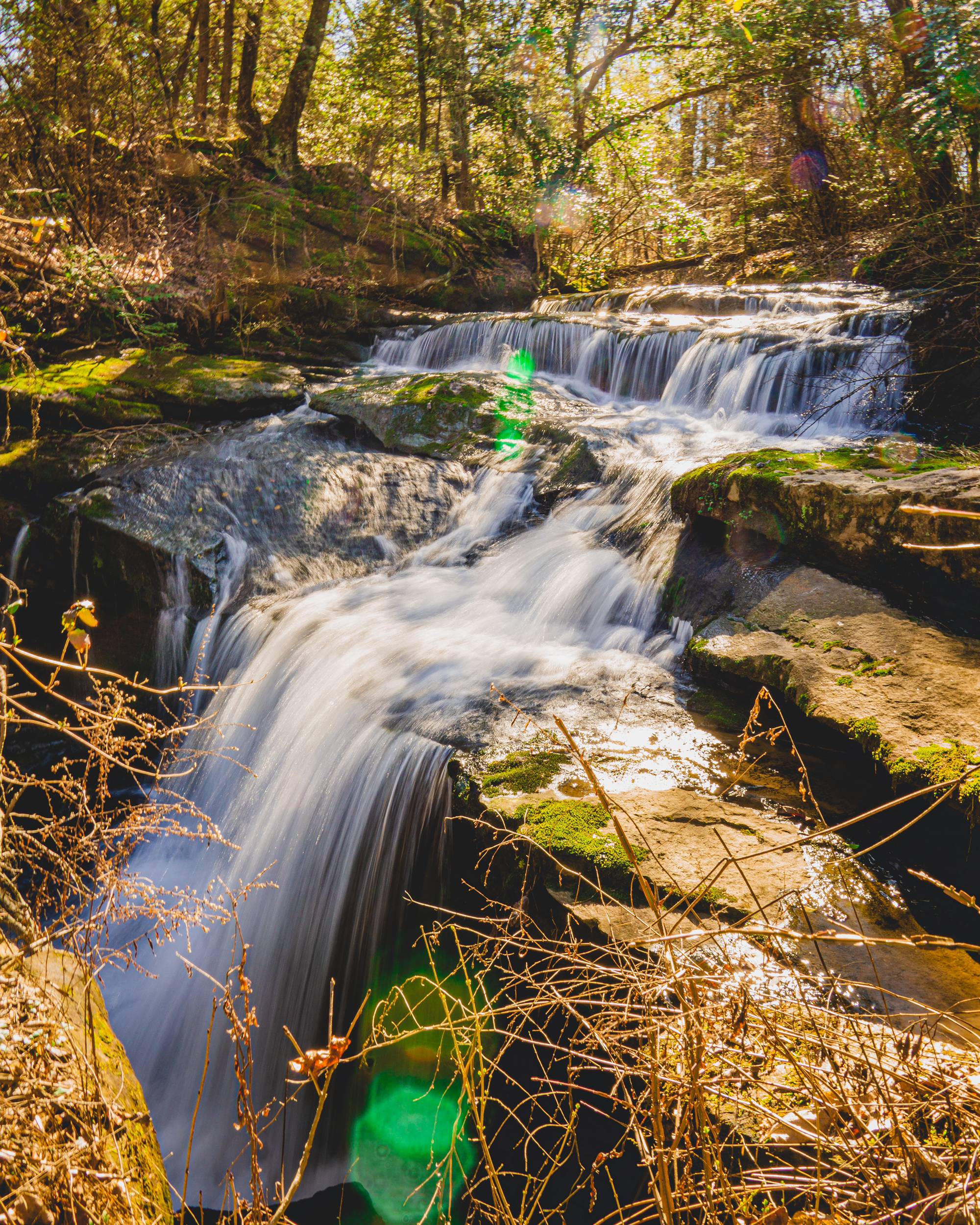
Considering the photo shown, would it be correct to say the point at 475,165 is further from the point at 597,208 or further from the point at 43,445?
the point at 43,445

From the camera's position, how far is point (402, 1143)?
135 inches

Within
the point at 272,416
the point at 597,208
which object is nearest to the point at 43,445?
the point at 272,416

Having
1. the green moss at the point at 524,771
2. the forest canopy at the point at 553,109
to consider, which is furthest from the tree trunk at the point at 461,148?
the green moss at the point at 524,771

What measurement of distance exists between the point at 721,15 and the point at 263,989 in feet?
57.8

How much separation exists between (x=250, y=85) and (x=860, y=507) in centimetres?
1531

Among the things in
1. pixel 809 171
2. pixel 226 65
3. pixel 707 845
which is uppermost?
pixel 226 65

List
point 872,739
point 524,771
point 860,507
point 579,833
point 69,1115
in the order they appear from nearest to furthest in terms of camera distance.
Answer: point 69,1115 < point 579,833 < point 872,739 < point 524,771 < point 860,507

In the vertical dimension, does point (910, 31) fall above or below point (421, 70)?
below

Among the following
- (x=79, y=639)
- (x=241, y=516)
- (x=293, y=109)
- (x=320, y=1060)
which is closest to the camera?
(x=320, y=1060)

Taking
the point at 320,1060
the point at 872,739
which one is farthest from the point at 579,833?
the point at 320,1060

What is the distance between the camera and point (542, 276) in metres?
14.2

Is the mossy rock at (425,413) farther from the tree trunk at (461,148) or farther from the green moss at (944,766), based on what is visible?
the tree trunk at (461,148)

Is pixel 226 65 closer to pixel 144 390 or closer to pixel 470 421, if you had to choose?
pixel 144 390

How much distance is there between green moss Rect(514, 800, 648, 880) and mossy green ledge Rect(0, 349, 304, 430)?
21.4 feet
